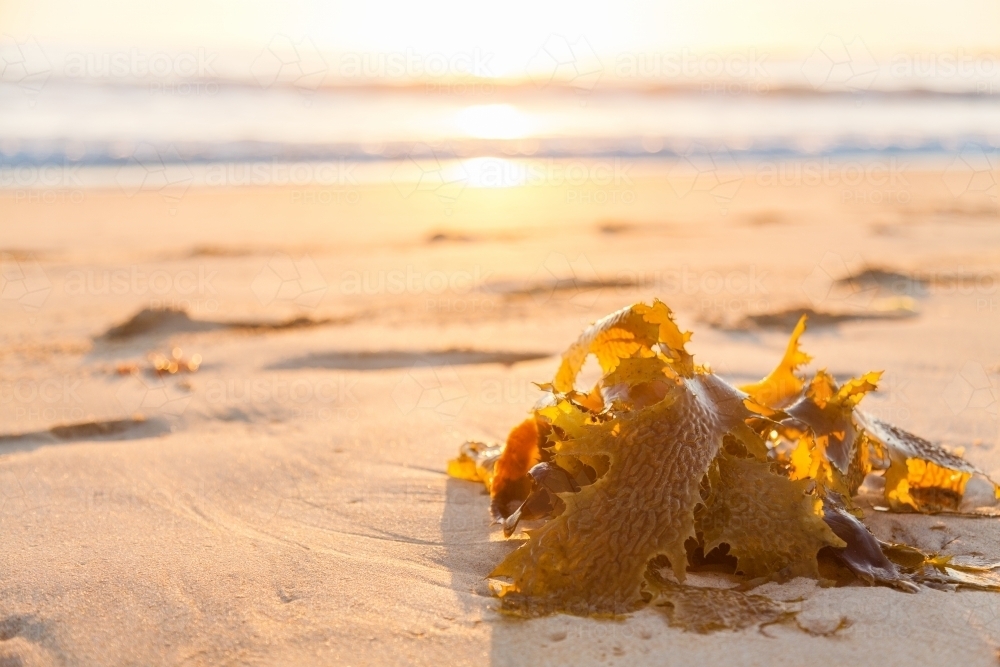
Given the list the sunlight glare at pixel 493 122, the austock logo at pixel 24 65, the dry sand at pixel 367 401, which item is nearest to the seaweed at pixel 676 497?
the dry sand at pixel 367 401

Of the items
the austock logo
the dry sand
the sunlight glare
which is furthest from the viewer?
the austock logo

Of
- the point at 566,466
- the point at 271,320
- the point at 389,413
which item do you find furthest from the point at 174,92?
the point at 566,466

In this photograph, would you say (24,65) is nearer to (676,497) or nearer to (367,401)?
(367,401)

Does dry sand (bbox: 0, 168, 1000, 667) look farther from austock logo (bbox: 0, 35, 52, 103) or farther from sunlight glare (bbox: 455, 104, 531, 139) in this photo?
austock logo (bbox: 0, 35, 52, 103)

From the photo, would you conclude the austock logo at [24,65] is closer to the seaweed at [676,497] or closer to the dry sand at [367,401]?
the dry sand at [367,401]

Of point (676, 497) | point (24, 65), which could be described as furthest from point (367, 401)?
point (24, 65)

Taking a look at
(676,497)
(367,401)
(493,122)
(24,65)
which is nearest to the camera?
(676,497)

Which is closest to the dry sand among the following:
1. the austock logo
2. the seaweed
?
the seaweed
